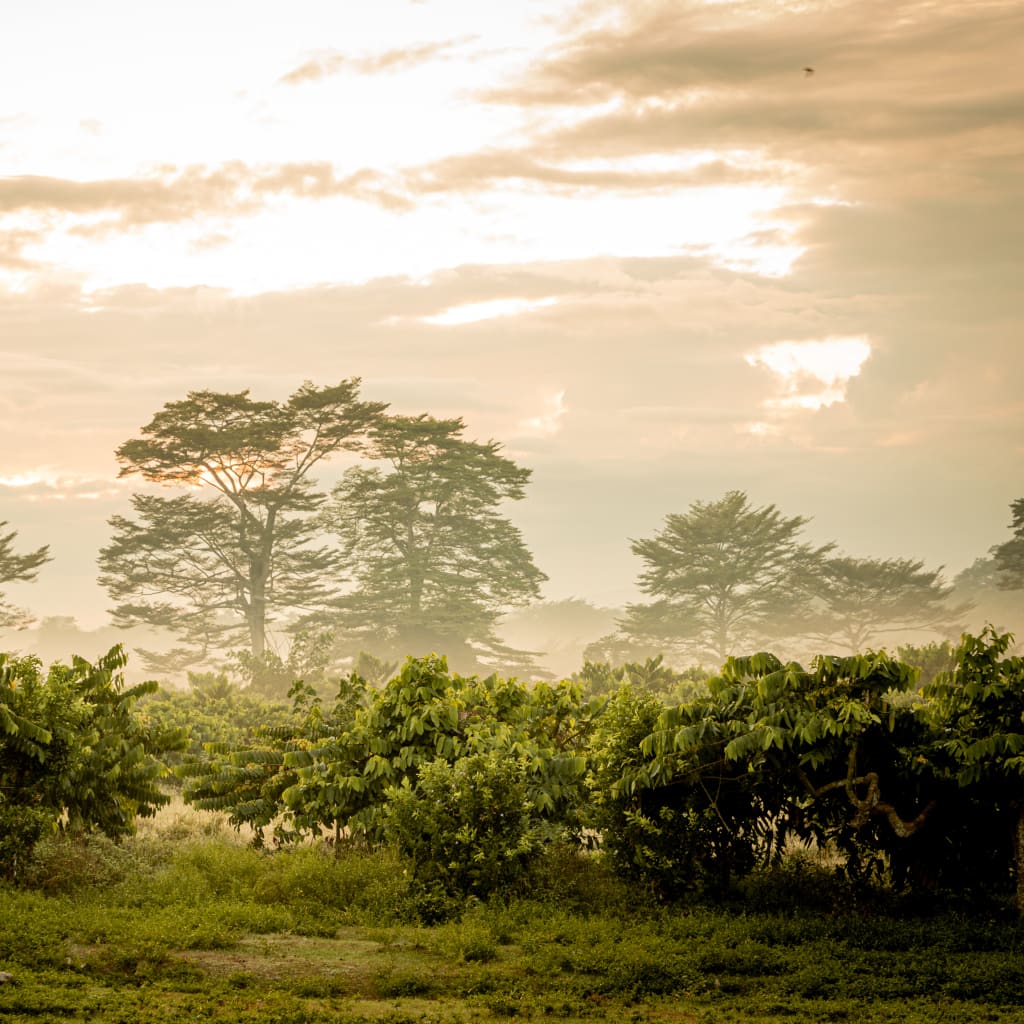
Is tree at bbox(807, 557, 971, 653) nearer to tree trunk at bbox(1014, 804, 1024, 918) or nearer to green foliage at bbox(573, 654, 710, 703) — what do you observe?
green foliage at bbox(573, 654, 710, 703)

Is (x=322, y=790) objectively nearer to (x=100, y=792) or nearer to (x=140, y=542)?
(x=100, y=792)

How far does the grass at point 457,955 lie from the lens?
26.8 ft

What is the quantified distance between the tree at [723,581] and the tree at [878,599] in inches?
62.7

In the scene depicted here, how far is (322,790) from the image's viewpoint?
13234 mm

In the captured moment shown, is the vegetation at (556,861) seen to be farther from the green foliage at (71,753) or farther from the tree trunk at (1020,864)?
the tree trunk at (1020,864)

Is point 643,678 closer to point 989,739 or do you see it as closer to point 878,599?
point 989,739

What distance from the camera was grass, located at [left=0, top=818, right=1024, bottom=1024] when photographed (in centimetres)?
817

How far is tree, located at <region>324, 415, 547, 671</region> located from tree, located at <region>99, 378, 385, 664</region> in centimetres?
186

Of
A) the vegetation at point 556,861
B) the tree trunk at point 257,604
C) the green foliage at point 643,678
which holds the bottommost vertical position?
the vegetation at point 556,861

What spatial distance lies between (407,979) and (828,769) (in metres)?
4.52

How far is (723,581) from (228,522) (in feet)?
89.3

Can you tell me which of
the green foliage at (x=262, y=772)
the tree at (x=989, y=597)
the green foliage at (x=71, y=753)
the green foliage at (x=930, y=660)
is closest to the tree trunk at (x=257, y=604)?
the green foliage at (x=930, y=660)

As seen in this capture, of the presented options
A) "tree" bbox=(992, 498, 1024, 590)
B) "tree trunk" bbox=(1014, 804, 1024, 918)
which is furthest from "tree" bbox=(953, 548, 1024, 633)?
"tree trunk" bbox=(1014, 804, 1024, 918)

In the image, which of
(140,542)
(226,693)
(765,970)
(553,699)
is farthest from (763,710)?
(140,542)
